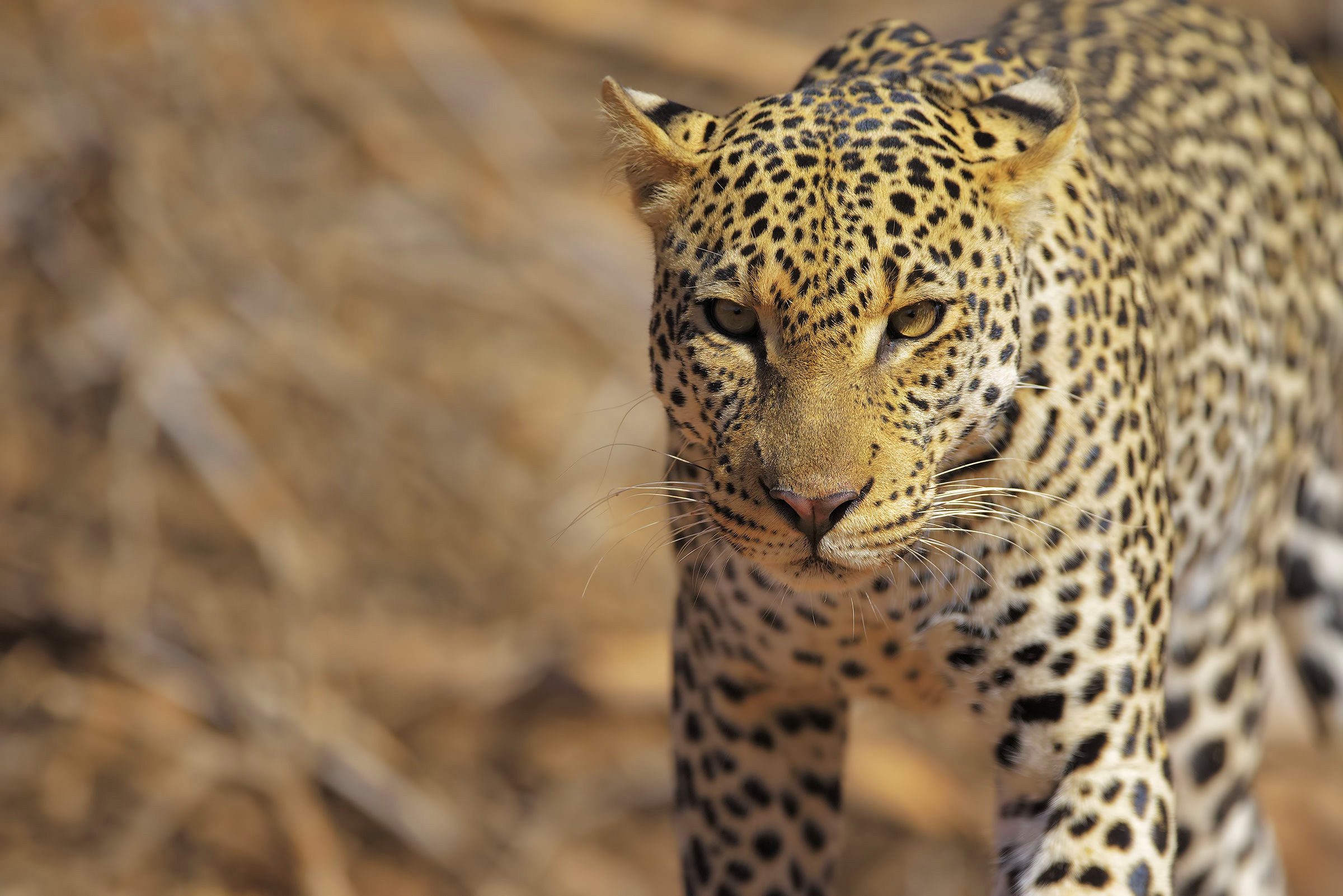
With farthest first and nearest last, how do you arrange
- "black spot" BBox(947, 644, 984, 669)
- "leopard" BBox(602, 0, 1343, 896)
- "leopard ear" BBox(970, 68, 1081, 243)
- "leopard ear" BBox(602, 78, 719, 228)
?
1. "black spot" BBox(947, 644, 984, 669)
2. "leopard ear" BBox(602, 78, 719, 228)
3. "leopard ear" BBox(970, 68, 1081, 243)
4. "leopard" BBox(602, 0, 1343, 896)

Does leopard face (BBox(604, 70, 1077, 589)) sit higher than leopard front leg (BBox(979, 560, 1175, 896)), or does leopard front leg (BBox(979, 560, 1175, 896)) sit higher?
leopard face (BBox(604, 70, 1077, 589))

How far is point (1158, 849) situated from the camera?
3.84 m

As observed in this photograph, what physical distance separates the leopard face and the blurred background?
355cm

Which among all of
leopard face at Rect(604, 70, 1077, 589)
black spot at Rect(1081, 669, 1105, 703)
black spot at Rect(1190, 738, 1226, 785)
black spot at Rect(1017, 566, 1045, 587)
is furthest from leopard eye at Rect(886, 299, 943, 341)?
black spot at Rect(1190, 738, 1226, 785)

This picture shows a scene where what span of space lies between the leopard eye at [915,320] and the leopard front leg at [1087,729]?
705 mm

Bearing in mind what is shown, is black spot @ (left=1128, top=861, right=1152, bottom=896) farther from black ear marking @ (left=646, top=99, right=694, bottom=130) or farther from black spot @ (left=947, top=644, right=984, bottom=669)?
black ear marking @ (left=646, top=99, right=694, bottom=130)

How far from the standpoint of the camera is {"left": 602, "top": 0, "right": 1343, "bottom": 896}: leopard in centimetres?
344

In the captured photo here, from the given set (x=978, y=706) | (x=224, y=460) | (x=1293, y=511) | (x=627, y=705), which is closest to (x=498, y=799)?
(x=627, y=705)

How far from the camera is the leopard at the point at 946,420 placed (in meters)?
3.44

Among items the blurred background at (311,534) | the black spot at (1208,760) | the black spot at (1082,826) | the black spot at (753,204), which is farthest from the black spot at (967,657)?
the blurred background at (311,534)

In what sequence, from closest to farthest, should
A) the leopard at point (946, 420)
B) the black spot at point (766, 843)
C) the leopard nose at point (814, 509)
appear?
the leopard nose at point (814, 509) → the leopard at point (946, 420) → the black spot at point (766, 843)

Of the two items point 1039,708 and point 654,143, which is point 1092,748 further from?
point 654,143

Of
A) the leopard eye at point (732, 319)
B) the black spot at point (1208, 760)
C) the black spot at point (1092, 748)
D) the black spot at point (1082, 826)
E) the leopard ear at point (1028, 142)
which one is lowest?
the black spot at point (1208, 760)

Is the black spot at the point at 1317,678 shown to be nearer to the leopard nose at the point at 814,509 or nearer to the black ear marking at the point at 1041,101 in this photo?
the black ear marking at the point at 1041,101
